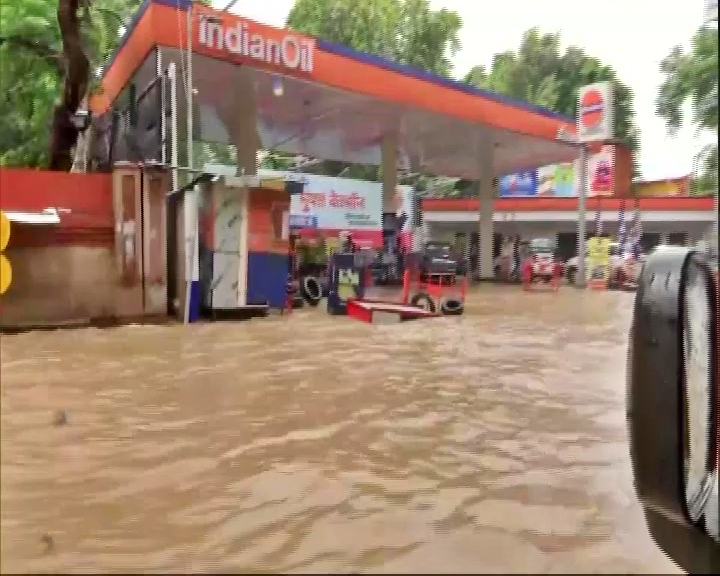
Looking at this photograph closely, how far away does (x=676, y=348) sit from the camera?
1.68 m

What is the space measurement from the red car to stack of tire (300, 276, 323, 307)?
16586mm

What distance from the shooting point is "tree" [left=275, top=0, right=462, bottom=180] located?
23.4m

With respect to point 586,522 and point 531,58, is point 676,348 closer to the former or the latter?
point 586,522

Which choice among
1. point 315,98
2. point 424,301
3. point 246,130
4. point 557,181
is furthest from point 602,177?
point 424,301

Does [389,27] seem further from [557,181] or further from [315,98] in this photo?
[315,98]

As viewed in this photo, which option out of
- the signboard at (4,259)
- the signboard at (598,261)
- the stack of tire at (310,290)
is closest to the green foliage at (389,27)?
the signboard at (598,261)

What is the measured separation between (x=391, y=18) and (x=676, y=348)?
79.1 ft

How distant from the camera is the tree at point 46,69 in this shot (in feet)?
30.7

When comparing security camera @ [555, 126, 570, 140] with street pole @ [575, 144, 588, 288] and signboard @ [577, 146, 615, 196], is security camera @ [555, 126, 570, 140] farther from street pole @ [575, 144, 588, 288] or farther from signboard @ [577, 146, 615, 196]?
signboard @ [577, 146, 615, 196]

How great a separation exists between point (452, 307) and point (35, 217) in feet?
17.9

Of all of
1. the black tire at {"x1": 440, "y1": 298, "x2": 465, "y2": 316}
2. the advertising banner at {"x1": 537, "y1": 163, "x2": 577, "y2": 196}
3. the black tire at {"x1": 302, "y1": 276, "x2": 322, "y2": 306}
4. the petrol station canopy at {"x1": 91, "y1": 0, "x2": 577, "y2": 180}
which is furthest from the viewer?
the advertising banner at {"x1": 537, "y1": 163, "x2": 577, "y2": 196}

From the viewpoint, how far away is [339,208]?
21125 mm

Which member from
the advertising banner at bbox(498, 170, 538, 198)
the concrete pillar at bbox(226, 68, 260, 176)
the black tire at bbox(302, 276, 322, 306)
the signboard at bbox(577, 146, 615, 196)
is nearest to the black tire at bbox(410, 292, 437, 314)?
the black tire at bbox(302, 276, 322, 306)

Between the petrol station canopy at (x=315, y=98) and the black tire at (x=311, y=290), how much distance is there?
10.0ft
